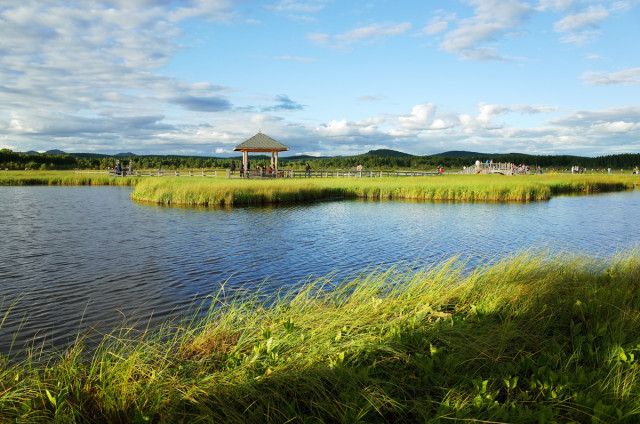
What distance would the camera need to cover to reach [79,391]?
3910 mm

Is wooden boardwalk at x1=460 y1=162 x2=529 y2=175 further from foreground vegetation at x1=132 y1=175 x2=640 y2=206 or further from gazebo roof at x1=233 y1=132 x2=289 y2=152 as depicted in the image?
gazebo roof at x1=233 y1=132 x2=289 y2=152

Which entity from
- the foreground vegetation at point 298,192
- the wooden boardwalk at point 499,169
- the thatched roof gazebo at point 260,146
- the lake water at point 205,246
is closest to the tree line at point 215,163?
the thatched roof gazebo at point 260,146

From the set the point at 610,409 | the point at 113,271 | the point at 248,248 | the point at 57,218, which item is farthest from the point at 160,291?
the point at 57,218

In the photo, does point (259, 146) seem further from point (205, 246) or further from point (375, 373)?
point (375, 373)

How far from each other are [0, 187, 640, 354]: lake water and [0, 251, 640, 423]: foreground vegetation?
3.19 meters

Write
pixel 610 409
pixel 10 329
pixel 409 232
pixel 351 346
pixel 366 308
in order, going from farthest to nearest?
1. pixel 409 232
2. pixel 10 329
3. pixel 366 308
4. pixel 351 346
5. pixel 610 409

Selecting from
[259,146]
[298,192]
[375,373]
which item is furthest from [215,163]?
[375,373]

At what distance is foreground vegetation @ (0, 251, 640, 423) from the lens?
3654mm

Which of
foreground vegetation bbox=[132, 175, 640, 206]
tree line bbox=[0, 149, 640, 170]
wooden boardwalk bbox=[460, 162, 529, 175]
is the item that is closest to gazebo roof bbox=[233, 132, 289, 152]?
foreground vegetation bbox=[132, 175, 640, 206]

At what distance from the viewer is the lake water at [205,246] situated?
891 centimetres

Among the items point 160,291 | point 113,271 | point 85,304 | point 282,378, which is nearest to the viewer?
point 282,378

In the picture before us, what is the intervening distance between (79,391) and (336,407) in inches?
94.8

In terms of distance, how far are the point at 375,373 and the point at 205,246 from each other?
11.7 meters

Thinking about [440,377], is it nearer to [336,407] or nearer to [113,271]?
[336,407]
